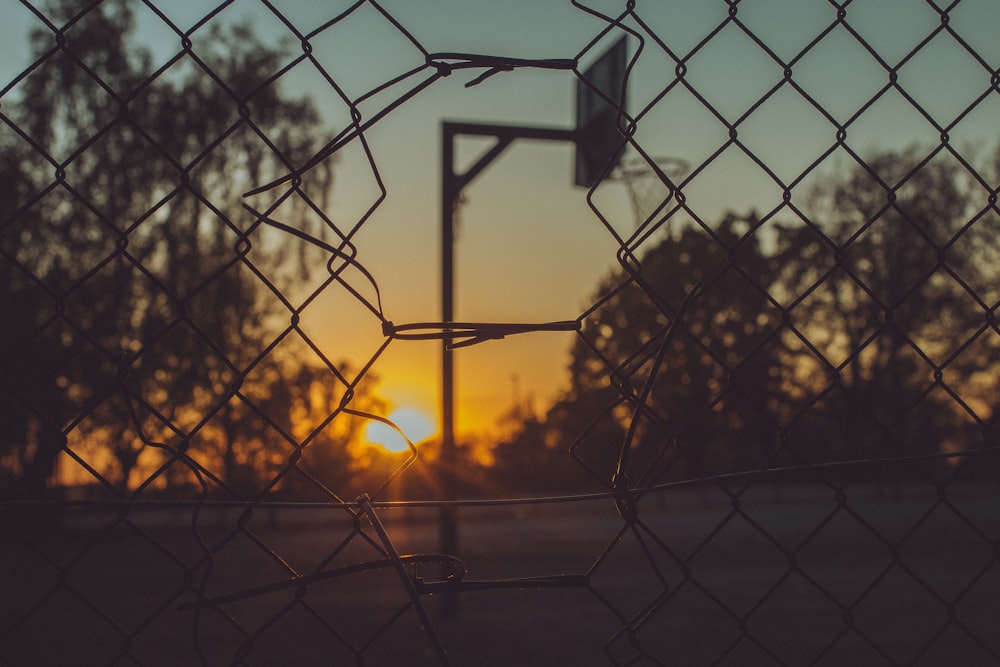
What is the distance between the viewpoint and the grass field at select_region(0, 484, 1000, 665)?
1.17 metres

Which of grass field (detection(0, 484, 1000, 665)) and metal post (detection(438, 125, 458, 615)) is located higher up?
metal post (detection(438, 125, 458, 615))

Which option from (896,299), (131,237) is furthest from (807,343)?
(896,299)

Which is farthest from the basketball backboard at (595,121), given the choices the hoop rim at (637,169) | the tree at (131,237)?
the tree at (131,237)

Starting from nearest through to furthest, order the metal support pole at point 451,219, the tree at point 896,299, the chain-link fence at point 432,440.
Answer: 1. the chain-link fence at point 432,440
2. the metal support pole at point 451,219
3. the tree at point 896,299

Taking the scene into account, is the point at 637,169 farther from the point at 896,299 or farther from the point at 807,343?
the point at 896,299

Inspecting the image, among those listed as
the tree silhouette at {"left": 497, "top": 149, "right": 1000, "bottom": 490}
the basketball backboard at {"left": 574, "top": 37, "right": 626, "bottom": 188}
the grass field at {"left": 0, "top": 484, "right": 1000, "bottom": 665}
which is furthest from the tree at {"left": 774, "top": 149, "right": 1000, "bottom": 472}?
the basketball backboard at {"left": 574, "top": 37, "right": 626, "bottom": 188}

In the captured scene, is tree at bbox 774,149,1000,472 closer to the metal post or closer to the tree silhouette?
the tree silhouette

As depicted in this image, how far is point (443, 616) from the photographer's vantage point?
471 cm

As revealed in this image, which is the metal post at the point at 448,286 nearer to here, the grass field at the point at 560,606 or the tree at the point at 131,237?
the grass field at the point at 560,606

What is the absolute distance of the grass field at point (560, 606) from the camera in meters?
1.17

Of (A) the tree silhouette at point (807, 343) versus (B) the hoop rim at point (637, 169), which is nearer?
→ (A) the tree silhouette at point (807, 343)

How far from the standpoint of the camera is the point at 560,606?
5.04 metres

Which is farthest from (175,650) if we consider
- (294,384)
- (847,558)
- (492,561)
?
(294,384)

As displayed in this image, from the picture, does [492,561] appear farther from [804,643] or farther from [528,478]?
[528,478]
